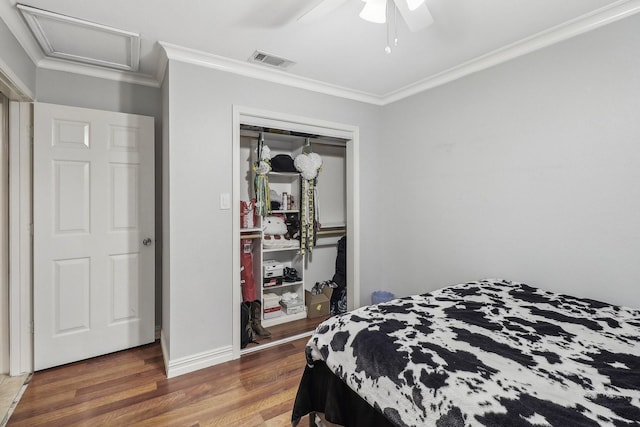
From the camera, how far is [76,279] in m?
2.52

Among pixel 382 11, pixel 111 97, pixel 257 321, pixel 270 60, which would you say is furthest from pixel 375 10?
pixel 257 321

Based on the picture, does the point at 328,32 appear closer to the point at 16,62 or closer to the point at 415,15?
the point at 415,15

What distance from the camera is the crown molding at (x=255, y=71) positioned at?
231cm

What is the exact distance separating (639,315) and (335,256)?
9.23ft

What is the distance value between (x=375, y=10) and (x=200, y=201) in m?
1.72

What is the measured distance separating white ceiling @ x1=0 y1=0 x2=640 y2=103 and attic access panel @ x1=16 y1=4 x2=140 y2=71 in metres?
0.03

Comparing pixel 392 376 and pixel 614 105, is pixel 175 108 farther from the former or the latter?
pixel 614 105

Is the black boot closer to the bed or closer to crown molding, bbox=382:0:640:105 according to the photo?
the bed

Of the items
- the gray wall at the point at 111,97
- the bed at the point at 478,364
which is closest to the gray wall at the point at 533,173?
the bed at the point at 478,364

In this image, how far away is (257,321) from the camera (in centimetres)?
309

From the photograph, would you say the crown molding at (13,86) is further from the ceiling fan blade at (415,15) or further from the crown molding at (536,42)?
the crown molding at (536,42)

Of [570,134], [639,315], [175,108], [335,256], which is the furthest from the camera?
[335,256]

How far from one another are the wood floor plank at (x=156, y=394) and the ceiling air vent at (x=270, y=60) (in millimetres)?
2374

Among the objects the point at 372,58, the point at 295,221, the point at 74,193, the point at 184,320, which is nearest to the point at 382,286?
the point at 295,221
